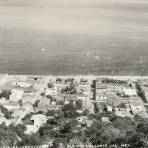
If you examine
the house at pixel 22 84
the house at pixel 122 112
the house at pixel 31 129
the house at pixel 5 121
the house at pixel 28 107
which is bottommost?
the house at pixel 31 129

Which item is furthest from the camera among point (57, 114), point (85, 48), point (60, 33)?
point (60, 33)

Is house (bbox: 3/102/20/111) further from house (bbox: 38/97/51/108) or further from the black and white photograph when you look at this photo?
house (bbox: 38/97/51/108)

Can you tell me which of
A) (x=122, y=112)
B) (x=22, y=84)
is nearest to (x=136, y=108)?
(x=122, y=112)

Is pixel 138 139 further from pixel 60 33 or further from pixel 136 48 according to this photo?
pixel 60 33

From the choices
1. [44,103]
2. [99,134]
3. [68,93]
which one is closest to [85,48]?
[68,93]

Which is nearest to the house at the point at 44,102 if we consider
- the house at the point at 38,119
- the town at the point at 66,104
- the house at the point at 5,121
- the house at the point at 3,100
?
the town at the point at 66,104

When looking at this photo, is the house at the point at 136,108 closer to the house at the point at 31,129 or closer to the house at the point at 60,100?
the house at the point at 60,100

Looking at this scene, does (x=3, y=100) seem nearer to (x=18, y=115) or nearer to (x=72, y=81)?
(x=18, y=115)
